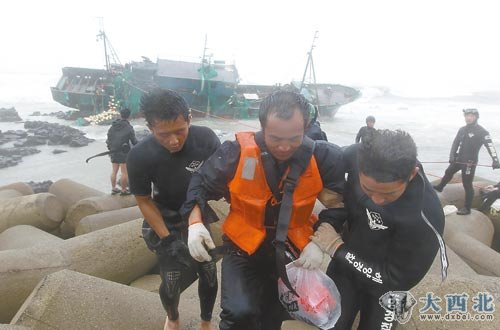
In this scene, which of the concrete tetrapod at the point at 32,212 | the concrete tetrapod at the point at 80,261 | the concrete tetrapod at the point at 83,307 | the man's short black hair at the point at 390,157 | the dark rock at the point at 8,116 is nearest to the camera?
the man's short black hair at the point at 390,157

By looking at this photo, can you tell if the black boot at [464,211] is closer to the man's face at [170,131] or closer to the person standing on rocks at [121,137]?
the man's face at [170,131]

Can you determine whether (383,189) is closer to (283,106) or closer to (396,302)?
(283,106)

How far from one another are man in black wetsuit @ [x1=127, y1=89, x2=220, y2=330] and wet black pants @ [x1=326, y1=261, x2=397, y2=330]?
2.92 feet

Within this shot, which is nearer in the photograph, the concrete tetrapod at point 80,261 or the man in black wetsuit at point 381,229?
the man in black wetsuit at point 381,229

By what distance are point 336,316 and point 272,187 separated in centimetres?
85

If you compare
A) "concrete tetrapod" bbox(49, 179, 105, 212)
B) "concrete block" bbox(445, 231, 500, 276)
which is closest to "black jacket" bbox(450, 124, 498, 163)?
"concrete block" bbox(445, 231, 500, 276)

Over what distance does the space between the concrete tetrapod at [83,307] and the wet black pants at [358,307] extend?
1291mm

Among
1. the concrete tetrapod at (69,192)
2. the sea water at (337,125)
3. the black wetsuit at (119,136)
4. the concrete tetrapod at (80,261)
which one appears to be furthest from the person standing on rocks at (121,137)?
the concrete tetrapod at (80,261)

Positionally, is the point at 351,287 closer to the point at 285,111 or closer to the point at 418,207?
the point at 418,207

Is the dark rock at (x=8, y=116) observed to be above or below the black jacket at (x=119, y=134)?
below

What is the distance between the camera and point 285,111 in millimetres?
2004

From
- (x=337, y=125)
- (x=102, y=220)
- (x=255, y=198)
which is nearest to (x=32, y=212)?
(x=102, y=220)

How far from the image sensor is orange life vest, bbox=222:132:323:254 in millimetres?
2121

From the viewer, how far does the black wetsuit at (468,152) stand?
21.2ft
